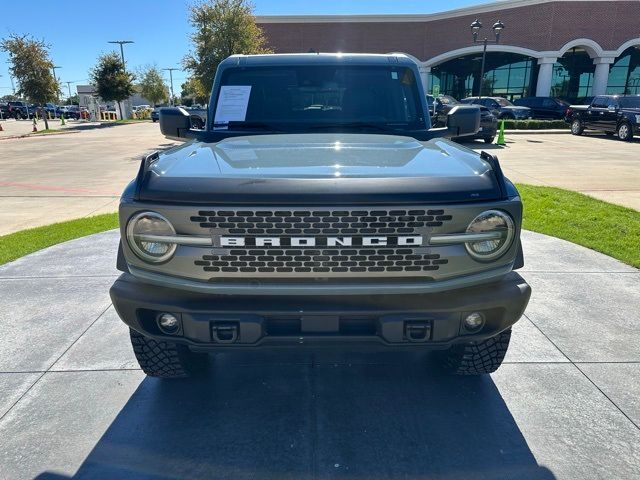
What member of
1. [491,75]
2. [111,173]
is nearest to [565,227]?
[111,173]

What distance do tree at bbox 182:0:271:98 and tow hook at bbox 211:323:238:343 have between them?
738 inches

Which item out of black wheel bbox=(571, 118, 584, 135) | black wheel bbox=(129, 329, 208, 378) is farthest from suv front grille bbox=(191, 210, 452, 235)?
black wheel bbox=(571, 118, 584, 135)

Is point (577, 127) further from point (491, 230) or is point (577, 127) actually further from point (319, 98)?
point (491, 230)

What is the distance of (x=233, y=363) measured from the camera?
11.1 feet

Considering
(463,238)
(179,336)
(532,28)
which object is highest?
(532,28)

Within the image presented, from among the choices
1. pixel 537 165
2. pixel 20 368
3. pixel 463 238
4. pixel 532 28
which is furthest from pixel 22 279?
pixel 532 28

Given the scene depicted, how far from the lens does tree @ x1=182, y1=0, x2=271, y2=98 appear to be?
19797 millimetres

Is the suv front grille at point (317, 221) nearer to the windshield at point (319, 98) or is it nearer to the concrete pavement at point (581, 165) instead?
the windshield at point (319, 98)

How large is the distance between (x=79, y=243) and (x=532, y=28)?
40.5m

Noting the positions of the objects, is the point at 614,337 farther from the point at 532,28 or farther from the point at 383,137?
the point at 532,28

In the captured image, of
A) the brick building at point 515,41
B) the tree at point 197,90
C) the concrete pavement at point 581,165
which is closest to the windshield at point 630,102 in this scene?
the concrete pavement at point 581,165

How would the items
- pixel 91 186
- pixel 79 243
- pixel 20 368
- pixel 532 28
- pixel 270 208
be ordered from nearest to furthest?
pixel 270 208 < pixel 20 368 < pixel 79 243 < pixel 91 186 < pixel 532 28

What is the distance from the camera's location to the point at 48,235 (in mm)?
6664

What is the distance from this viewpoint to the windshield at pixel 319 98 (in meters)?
3.71
